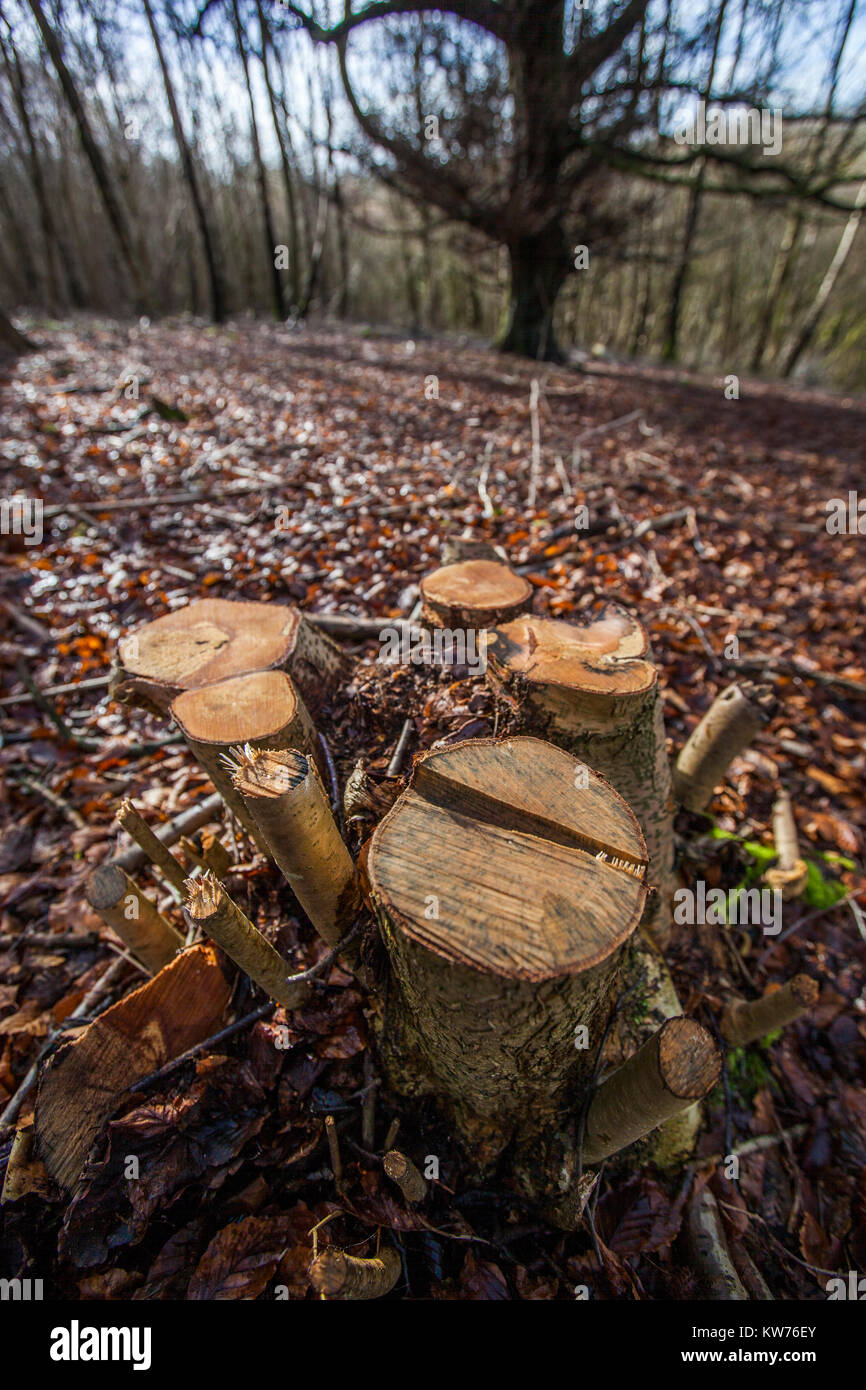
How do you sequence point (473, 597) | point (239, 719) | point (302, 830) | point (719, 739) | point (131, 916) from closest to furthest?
point (302, 830) → point (239, 719) → point (131, 916) → point (473, 597) → point (719, 739)

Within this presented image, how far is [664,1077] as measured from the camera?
117 cm

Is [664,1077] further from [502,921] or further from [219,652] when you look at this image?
[219,652]

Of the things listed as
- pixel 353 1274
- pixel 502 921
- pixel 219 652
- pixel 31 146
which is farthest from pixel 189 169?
pixel 353 1274

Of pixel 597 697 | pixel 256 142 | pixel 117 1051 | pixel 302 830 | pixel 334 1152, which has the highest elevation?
pixel 256 142

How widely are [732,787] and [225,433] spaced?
20.9 feet

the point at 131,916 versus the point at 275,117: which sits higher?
the point at 275,117

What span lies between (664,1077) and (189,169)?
1694cm

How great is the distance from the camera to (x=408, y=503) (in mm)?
4848

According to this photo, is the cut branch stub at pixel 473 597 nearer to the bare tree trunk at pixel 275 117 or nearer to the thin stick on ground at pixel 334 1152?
the thin stick on ground at pixel 334 1152

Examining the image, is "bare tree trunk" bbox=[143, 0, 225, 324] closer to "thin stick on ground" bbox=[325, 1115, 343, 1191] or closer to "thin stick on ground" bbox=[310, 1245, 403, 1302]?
"thin stick on ground" bbox=[325, 1115, 343, 1191]

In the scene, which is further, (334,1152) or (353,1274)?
(334,1152)

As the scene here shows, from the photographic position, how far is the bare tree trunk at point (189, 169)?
11.1m

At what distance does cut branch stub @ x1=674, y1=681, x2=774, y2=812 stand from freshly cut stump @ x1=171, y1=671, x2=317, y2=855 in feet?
5.05
